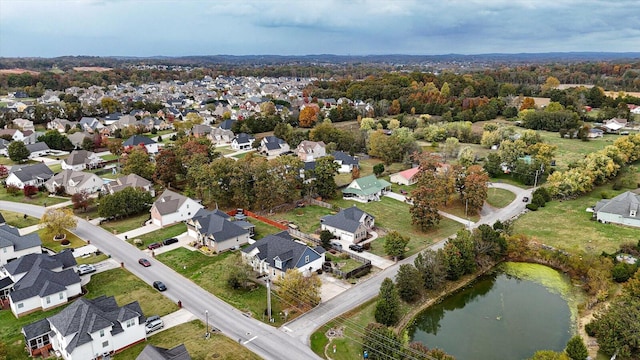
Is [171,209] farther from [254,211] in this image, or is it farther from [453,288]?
[453,288]

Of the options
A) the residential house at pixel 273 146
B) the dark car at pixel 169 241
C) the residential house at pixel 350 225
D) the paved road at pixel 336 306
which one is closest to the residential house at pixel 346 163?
the residential house at pixel 273 146

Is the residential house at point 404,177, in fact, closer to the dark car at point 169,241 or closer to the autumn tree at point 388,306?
the autumn tree at point 388,306

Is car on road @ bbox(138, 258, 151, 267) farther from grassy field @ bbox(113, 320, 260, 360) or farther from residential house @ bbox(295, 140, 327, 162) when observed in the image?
residential house @ bbox(295, 140, 327, 162)

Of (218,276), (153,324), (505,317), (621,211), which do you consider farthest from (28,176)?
(621,211)

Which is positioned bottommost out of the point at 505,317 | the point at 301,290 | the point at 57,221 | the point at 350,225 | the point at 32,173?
the point at 505,317

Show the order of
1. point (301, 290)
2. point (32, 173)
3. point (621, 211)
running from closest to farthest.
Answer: point (301, 290)
point (621, 211)
point (32, 173)

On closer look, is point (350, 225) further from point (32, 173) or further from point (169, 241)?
point (32, 173)

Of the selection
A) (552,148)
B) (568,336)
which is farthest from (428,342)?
(552,148)
